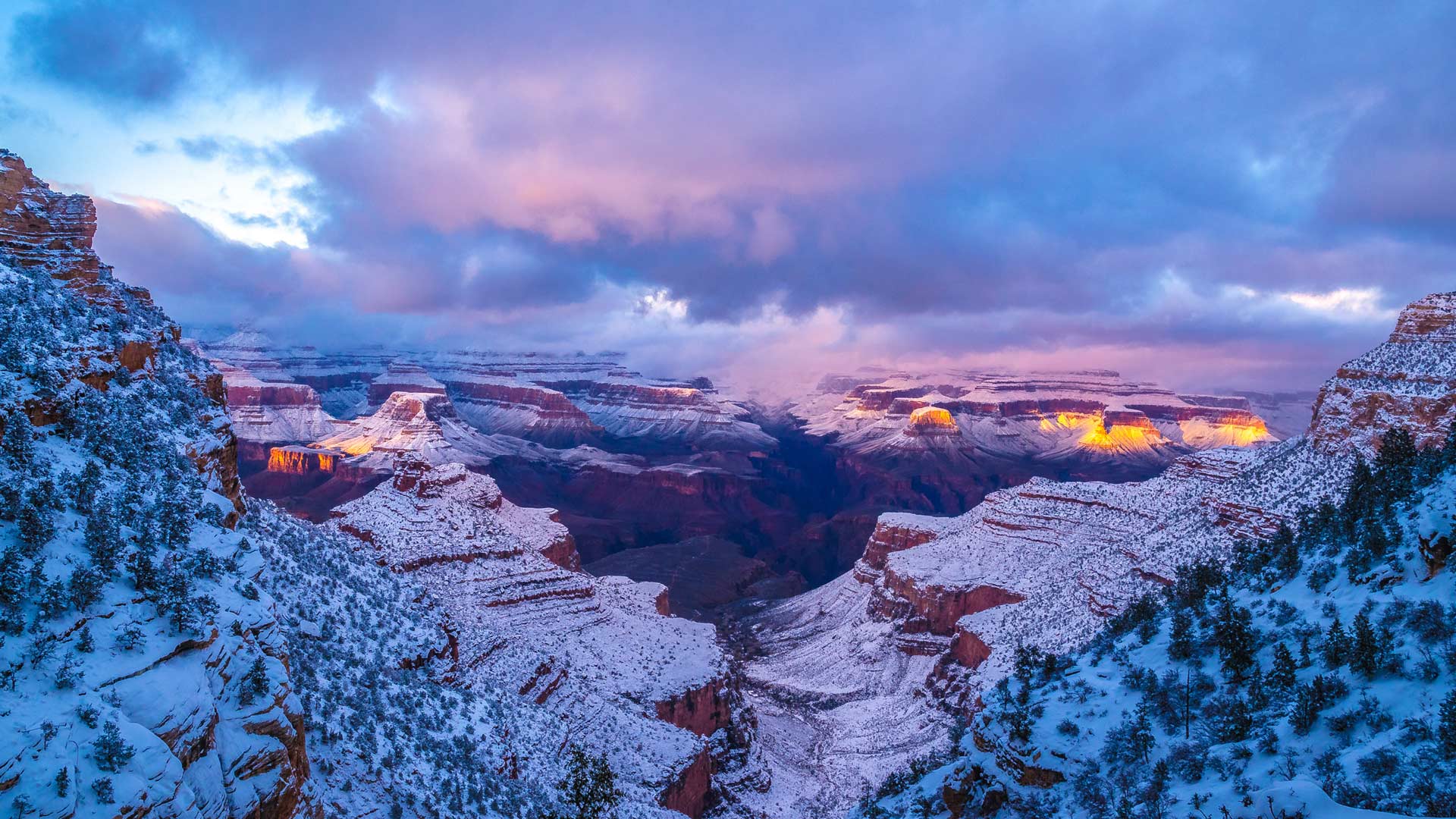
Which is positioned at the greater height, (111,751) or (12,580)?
(12,580)

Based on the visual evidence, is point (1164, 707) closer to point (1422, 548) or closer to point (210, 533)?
point (1422, 548)

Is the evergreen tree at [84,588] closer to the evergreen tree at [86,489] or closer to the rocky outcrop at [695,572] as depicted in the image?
the evergreen tree at [86,489]

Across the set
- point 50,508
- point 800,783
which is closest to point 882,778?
point 800,783

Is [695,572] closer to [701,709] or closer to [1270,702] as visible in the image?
[701,709]

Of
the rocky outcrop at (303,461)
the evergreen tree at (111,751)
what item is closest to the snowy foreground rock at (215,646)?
the evergreen tree at (111,751)

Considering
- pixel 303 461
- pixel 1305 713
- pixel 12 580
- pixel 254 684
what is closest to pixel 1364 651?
pixel 1305 713

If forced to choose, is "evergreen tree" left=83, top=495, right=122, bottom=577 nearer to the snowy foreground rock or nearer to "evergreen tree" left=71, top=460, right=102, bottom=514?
the snowy foreground rock
